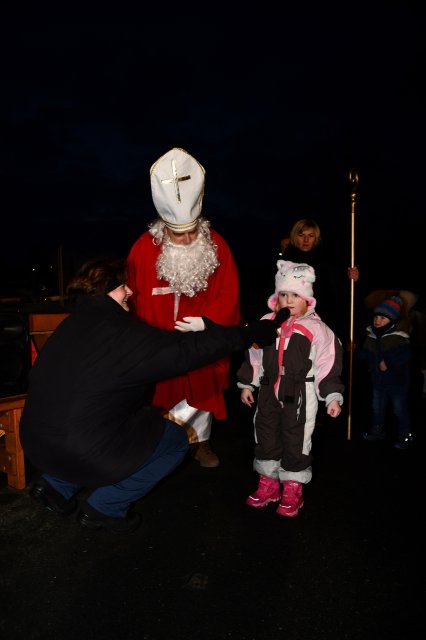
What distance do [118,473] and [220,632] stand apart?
2.93 ft

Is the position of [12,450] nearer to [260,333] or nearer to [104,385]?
[104,385]

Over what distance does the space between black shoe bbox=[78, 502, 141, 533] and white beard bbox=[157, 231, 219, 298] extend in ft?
5.49

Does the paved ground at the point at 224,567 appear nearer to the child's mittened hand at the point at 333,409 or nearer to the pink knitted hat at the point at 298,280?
the child's mittened hand at the point at 333,409

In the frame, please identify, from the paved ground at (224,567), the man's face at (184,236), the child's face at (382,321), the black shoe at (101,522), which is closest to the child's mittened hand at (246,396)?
the paved ground at (224,567)

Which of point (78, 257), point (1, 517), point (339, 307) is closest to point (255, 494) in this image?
point (1, 517)

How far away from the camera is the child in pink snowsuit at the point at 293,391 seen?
3.09 m

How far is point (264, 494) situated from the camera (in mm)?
3273

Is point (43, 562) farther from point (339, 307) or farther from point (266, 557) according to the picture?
point (339, 307)

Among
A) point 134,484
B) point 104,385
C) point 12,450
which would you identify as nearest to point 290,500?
point 134,484

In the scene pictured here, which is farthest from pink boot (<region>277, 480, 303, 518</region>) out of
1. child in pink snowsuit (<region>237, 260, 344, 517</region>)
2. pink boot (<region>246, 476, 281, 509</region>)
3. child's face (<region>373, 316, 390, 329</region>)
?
child's face (<region>373, 316, 390, 329</region>)

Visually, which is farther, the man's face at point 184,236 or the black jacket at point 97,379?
the man's face at point 184,236

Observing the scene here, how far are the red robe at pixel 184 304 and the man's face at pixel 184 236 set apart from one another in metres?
0.15

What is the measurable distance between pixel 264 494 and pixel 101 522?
3.53ft

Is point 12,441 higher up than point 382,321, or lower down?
lower down
